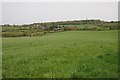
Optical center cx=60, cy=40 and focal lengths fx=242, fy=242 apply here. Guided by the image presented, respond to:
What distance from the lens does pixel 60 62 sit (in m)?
16.2

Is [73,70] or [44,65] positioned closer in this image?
[73,70]

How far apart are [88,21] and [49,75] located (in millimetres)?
116156

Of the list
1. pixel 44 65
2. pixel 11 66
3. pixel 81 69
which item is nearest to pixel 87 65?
pixel 81 69

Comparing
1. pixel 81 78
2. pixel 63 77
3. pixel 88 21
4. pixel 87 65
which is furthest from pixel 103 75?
pixel 88 21

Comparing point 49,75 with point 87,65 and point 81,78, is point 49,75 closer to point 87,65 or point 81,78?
point 81,78

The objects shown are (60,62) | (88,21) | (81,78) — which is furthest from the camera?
(88,21)

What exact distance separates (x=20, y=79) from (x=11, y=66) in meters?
4.08

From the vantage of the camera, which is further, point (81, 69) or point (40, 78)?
point (81, 69)

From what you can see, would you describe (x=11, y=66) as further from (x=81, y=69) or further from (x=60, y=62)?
(x=81, y=69)

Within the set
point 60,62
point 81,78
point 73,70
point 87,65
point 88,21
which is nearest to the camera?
point 81,78

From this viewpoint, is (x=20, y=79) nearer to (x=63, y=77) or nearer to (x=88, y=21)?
(x=63, y=77)

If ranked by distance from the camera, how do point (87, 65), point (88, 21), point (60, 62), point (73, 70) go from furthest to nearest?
point (88, 21)
point (60, 62)
point (87, 65)
point (73, 70)

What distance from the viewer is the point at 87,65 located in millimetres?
14695

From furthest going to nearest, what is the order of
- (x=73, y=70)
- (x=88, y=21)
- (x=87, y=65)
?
(x=88, y=21), (x=87, y=65), (x=73, y=70)
